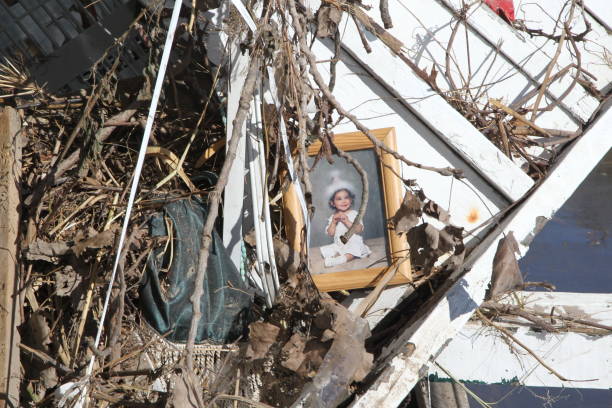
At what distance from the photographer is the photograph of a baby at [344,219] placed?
163 centimetres

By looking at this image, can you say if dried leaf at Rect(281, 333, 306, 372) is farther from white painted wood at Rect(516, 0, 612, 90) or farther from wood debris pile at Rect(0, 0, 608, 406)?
white painted wood at Rect(516, 0, 612, 90)

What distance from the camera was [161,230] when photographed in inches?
62.9

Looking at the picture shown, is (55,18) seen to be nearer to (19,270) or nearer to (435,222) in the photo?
(19,270)

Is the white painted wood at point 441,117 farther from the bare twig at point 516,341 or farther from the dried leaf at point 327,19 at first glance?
the bare twig at point 516,341

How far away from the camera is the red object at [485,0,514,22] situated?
202 centimetres

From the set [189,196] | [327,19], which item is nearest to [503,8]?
[327,19]

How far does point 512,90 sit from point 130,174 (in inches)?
45.4

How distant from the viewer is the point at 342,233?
1648 millimetres

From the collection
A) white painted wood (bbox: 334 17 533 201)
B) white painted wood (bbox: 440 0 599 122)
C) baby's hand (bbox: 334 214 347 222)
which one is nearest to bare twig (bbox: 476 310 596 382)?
white painted wood (bbox: 334 17 533 201)

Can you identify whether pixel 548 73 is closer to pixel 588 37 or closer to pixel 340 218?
pixel 588 37

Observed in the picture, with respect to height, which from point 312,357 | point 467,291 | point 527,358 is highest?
point 312,357

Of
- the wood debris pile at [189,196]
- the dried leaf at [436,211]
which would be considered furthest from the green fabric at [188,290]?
the dried leaf at [436,211]

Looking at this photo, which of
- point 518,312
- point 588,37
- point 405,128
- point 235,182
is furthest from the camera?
point 588,37

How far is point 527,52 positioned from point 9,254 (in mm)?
1549
